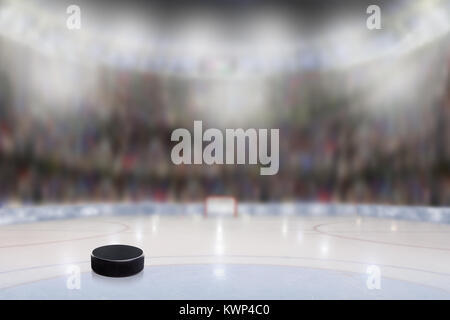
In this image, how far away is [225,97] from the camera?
816 cm

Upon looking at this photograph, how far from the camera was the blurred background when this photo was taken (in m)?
6.29

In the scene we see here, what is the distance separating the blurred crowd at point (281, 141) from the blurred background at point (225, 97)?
0.02 m

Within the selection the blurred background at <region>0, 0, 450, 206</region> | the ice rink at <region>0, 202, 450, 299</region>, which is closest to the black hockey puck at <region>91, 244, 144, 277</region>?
the ice rink at <region>0, 202, 450, 299</region>

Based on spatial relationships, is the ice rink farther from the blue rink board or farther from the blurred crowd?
the blurred crowd

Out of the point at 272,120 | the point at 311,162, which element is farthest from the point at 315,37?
the point at 311,162

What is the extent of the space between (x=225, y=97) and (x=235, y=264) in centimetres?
592

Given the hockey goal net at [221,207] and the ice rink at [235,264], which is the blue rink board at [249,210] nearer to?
the hockey goal net at [221,207]

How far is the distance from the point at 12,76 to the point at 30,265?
4634 mm

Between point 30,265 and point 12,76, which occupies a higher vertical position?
point 12,76

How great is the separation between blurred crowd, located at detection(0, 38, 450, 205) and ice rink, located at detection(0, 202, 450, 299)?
199cm

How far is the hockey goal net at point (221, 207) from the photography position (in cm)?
740

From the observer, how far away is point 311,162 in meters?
7.77

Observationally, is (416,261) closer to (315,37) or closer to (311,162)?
(311,162)
